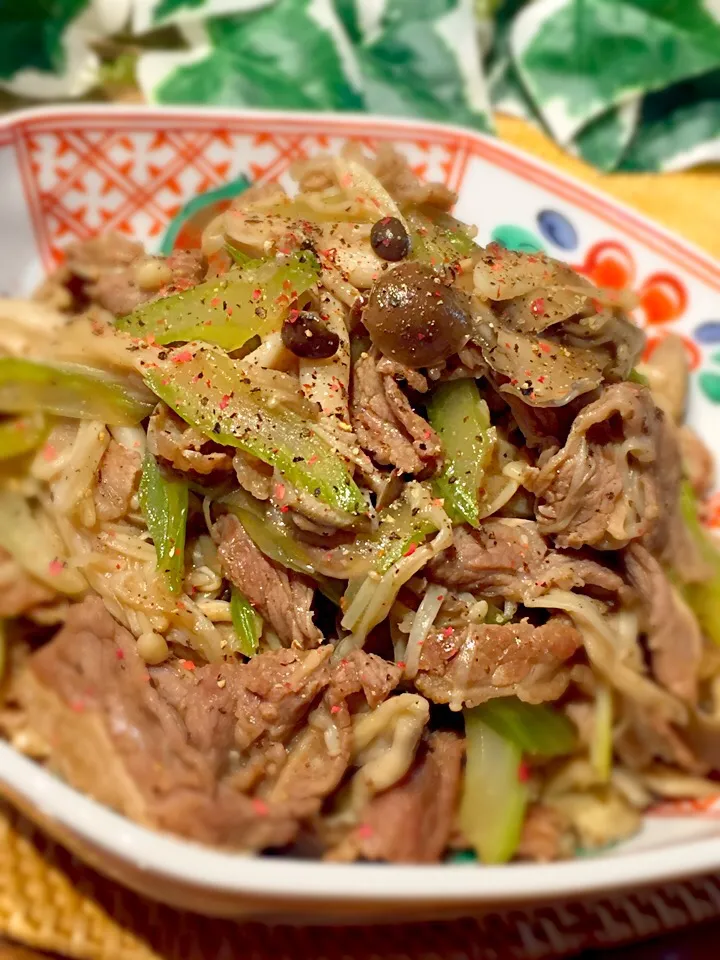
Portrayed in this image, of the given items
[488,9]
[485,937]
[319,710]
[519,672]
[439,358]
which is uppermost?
[488,9]

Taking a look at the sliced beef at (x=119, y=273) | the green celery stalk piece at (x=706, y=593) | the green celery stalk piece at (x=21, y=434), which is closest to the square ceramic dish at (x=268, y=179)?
the sliced beef at (x=119, y=273)

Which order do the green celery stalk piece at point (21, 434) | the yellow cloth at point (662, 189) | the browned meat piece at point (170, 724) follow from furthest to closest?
the yellow cloth at point (662, 189) → the green celery stalk piece at point (21, 434) → the browned meat piece at point (170, 724)

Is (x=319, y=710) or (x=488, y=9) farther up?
(x=488, y=9)

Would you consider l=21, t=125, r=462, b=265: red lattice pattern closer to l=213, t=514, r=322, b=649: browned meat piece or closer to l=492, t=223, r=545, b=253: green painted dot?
l=492, t=223, r=545, b=253: green painted dot

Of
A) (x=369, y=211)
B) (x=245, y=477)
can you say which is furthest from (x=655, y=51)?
(x=245, y=477)

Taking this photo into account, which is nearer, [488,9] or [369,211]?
[369,211]

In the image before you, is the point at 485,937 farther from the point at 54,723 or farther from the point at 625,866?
the point at 54,723

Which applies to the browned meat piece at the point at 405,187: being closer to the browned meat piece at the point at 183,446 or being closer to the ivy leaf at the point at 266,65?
the browned meat piece at the point at 183,446

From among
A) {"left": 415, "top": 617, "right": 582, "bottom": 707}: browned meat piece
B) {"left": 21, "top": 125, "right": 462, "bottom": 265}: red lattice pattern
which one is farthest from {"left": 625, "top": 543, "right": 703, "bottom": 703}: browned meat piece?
{"left": 21, "top": 125, "right": 462, "bottom": 265}: red lattice pattern
